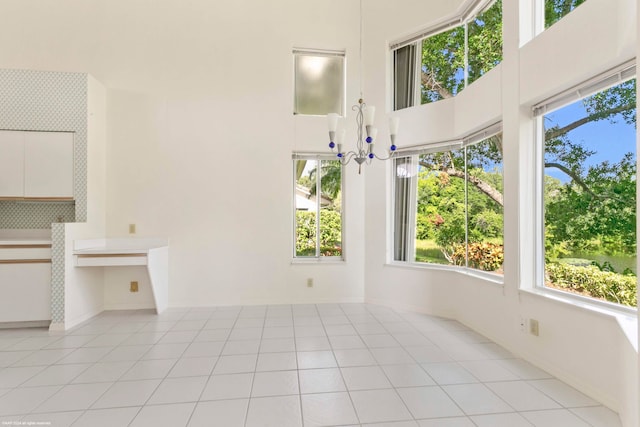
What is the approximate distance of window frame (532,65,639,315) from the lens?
2047 millimetres

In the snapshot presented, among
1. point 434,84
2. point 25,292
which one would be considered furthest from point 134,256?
point 434,84

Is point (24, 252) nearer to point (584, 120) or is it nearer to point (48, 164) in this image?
point (48, 164)

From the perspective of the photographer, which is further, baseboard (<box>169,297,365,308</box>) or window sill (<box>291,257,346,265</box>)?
window sill (<box>291,257,346,265</box>)

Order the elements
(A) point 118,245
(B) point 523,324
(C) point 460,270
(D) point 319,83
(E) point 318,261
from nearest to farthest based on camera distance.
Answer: (B) point 523,324, (C) point 460,270, (A) point 118,245, (E) point 318,261, (D) point 319,83

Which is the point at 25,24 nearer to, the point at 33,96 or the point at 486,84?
the point at 33,96

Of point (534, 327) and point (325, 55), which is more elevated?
point (325, 55)

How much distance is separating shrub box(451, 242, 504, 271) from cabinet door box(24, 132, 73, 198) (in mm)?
4450

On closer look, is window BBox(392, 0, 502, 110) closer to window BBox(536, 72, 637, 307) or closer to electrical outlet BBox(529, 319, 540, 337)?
window BBox(536, 72, 637, 307)

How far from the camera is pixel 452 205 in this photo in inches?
150

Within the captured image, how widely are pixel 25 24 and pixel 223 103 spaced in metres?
Result: 2.49

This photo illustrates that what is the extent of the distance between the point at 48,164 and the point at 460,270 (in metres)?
4.76

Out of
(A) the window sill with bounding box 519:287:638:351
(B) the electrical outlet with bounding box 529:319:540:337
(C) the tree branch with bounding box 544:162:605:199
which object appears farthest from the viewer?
(B) the electrical outlet with bounding box 529:319:540:337

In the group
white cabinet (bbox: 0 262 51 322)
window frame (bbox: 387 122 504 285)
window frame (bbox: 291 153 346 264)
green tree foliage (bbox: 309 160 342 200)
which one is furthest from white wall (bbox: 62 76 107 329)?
window frame (bbox: 387 122 504 285)

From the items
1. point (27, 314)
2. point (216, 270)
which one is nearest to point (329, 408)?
point (216, 270)
